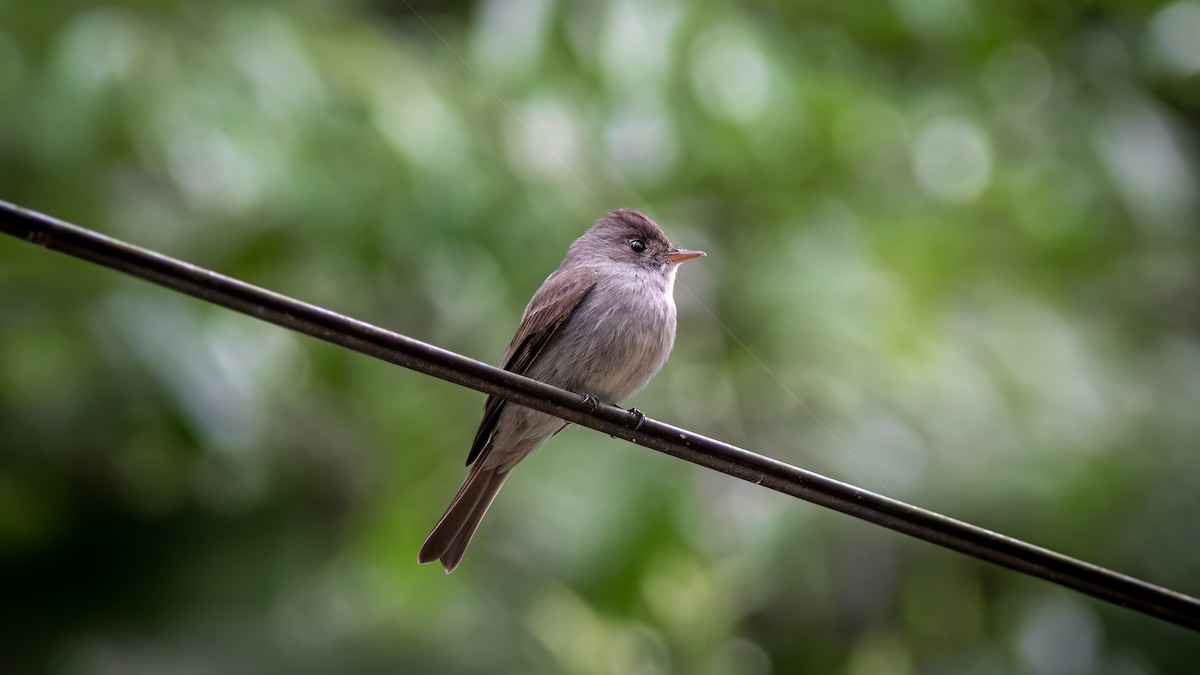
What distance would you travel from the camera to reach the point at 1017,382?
5750 millimetres

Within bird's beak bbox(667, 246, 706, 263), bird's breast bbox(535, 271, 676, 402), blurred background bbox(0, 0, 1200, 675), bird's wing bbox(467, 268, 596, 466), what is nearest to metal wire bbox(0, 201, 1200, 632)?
bird's breast bbox(535, 271, 676, 402)

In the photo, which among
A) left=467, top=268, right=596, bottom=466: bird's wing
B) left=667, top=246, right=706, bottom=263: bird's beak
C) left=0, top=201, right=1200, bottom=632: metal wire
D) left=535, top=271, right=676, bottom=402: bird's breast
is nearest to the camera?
left=0, top=201, right=1200, bottom=632: metal wire

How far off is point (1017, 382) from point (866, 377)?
2.43ft

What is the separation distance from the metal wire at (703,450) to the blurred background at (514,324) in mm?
2096

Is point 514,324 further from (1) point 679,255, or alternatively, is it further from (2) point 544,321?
(2) point 544,321

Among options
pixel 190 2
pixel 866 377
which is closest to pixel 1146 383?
pixel 866 377

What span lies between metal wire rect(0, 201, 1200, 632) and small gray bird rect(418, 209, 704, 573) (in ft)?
4.25

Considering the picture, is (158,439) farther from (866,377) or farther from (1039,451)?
(1039,451)

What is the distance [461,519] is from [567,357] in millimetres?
650

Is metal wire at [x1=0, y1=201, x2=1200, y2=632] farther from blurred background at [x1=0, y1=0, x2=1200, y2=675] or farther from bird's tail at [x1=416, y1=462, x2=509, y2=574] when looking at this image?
blurred background at [x1=0, y1=0, x2=1200, y2=675]

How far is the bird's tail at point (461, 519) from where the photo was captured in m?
4.06

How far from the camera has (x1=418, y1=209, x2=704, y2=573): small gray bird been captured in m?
4.15

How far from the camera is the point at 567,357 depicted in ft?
13.9

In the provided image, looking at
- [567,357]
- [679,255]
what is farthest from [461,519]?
[679,255]
